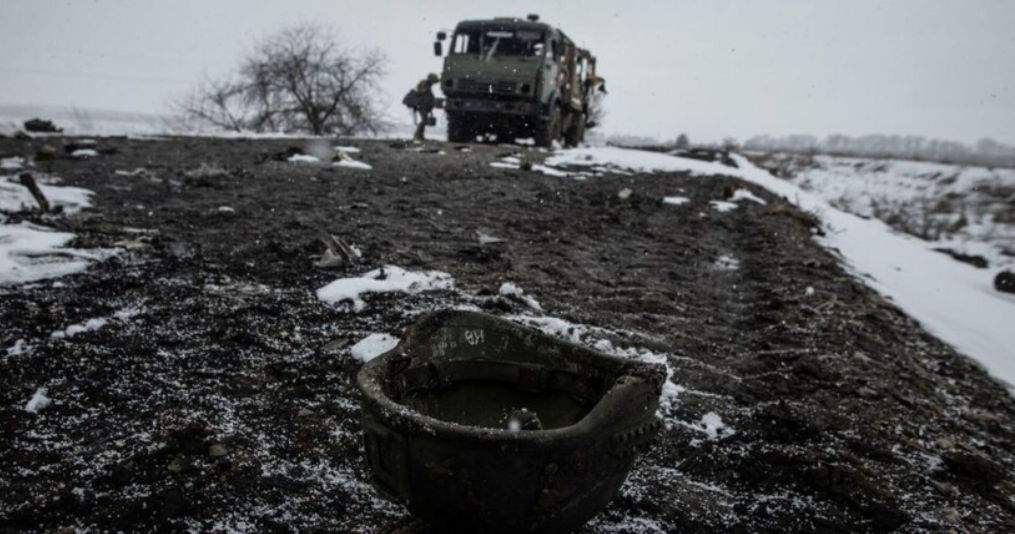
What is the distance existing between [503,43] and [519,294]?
1073 cm

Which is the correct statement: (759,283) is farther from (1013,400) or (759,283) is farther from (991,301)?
(991,301)

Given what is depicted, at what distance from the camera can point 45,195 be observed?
16.8 ft

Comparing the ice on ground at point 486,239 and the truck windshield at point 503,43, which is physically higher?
the truck windshield at point 503,43

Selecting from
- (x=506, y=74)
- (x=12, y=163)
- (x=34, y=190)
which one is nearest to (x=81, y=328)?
(x=34, y=190)

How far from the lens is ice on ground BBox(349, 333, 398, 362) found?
2.66 m

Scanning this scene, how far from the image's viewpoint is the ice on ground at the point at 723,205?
7.55m

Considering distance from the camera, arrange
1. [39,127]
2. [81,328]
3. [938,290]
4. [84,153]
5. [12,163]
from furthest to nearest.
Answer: [39,127] → [84,153] → [12,163] → [938,290] → [81,328]

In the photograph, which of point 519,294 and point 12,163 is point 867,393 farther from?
point 12,163

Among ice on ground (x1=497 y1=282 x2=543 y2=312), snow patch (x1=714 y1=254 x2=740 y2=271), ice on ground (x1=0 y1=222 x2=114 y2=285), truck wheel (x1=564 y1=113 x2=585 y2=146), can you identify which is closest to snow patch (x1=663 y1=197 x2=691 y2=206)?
snow patch (x1=714 y1=254 x2=740 y2=271)

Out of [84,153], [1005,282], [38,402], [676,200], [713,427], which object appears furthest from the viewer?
[84,153]

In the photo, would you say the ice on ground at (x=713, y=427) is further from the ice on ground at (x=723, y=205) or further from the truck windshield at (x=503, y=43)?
the truck windshield at (x=503, y=43)

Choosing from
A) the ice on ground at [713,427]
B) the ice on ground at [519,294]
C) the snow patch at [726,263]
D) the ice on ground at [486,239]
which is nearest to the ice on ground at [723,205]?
the snow patch at [726,263]

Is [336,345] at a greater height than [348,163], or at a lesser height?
lesser

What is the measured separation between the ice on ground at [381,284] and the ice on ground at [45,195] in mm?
2809
